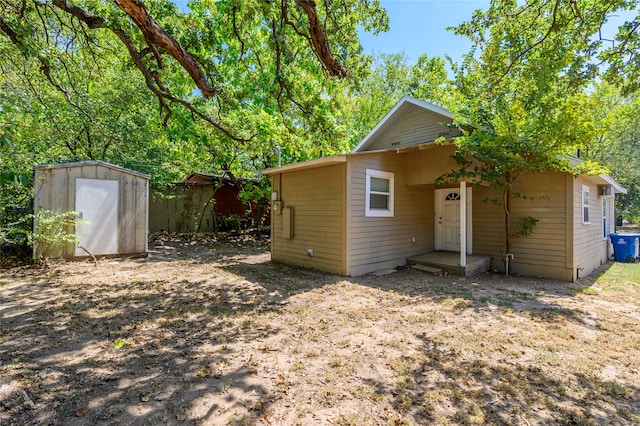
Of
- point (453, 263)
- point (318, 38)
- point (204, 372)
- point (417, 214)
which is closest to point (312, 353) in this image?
point (204, 372)

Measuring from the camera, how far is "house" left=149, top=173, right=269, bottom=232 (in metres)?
14.9

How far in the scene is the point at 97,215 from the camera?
7793mm

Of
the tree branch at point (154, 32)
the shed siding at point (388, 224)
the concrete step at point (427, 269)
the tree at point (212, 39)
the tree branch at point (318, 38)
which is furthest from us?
the concrete step at point (427, 269)

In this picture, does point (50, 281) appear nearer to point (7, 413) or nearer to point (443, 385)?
point (7, 413)

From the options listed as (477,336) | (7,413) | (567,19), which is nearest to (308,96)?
(567,19)

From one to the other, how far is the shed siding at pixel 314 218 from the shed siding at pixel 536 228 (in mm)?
3750

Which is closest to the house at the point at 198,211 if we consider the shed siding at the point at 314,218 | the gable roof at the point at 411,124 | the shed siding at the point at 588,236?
the shed siding at the point at 314,218

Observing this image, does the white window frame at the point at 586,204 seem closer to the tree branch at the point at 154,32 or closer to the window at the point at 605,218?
the window at the point at 605,218

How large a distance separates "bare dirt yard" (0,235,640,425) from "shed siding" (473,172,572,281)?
1122 mm

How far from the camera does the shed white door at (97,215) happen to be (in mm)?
7566

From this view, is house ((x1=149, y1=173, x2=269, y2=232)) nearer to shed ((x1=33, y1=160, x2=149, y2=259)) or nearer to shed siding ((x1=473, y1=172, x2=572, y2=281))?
shed ((x1=33, y1=160, x2=149, y2=259))

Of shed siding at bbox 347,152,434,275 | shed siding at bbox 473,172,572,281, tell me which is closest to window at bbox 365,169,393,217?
shed siding at bbox 347,152,434,275

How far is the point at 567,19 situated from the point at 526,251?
4719 millimetres

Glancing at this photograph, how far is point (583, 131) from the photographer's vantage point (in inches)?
229
